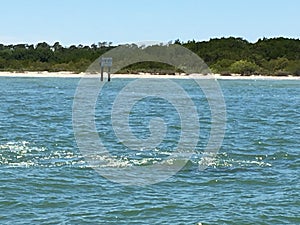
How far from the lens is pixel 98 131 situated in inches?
1092

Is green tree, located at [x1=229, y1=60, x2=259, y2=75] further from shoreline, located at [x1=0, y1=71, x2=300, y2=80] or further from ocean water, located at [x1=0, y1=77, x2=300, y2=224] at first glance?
ocean water, located at [x1=0, y1=77, x2=300, y2=224]

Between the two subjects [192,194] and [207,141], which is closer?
[192,194]

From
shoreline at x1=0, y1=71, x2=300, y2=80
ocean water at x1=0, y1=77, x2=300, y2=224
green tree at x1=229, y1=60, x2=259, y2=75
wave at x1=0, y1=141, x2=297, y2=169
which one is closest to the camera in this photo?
ocean water at x1=0, y1=77, x2=300, y2=224

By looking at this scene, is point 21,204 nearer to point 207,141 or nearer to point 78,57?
point 207,141

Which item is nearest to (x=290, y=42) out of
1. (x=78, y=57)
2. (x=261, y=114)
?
(x=78, y=57)

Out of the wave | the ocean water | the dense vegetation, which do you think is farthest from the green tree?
the wave

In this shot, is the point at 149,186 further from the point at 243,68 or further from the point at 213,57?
the point at 213,57

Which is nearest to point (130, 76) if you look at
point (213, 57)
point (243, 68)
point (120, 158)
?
point (243, 68)

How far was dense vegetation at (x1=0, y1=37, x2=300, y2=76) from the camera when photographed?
14212 centimetres

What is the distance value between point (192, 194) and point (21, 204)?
4037 mm

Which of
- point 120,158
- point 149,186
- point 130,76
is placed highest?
point 130,76

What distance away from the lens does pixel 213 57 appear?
542ft

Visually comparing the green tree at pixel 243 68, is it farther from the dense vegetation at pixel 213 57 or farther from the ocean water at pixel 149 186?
the ocean water at pixel 149 186

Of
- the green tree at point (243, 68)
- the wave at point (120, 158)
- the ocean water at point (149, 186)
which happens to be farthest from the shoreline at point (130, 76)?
the wave at point (120, 158)
